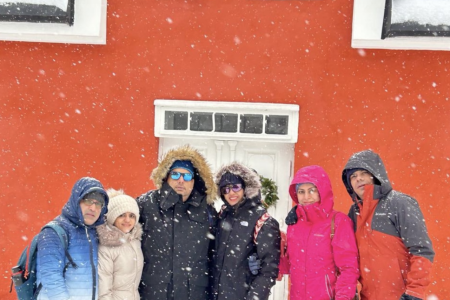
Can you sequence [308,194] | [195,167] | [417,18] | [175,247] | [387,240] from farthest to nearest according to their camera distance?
[417,18], [195,167], [175,247], [308,194], [387,240]

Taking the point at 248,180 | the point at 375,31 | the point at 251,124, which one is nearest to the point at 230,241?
the point at 248,180

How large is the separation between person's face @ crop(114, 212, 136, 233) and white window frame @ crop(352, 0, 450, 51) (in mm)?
3817

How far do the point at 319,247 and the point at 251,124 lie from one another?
9.86 feet

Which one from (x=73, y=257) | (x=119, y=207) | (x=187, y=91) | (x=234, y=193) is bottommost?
(x=73, y=257)

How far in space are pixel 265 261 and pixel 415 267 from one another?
1.13 meters

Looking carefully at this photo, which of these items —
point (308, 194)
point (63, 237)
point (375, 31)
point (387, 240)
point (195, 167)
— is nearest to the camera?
point (63, 237)

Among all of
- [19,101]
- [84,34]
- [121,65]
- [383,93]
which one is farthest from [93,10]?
[383,93]

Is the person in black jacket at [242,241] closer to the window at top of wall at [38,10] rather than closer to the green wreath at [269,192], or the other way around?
the green wreath at [269,192]

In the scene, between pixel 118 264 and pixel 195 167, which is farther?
pixel 195 167

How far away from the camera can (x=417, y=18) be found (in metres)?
6.22

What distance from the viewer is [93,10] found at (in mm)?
6660

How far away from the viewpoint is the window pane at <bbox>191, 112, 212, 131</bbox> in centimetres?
683

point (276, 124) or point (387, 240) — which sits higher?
point (276, 124)

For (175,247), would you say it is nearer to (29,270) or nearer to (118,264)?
(118,264)
